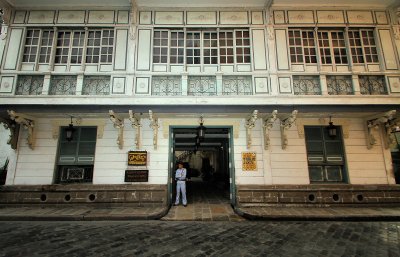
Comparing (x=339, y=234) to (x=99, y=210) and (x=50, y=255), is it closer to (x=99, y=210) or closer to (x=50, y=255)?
(x=50, y=255)

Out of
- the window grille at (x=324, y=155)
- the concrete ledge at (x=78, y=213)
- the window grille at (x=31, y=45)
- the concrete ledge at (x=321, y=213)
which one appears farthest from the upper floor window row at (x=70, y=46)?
the window grille at (x=324, y=155)

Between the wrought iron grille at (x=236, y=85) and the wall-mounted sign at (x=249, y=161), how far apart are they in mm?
2488

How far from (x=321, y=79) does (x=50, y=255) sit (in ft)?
32.5

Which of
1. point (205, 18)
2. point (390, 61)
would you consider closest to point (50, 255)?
point (205, 18)

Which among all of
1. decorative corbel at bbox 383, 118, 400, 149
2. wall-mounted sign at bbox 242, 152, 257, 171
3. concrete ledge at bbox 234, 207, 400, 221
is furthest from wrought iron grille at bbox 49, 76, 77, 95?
decorative corbel at bbox 383, 118, 400, 149

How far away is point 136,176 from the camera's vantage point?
8141mm

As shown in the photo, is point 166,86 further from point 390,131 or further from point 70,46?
point 390,131

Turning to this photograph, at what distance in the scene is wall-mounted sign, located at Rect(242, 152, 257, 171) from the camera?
8320 millimetres

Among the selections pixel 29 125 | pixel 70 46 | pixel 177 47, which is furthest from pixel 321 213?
pixel 70 46

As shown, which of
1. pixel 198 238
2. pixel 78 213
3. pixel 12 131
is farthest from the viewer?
pixel 12 131

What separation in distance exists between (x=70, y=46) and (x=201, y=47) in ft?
18.0

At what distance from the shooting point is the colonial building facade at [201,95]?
26.0ft

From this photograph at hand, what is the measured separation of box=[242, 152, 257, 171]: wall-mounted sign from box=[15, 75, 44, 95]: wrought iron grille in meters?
8.43

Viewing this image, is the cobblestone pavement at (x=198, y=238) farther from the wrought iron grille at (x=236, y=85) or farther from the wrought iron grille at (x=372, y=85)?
the wrought iron grille at (x=372, y=85)
